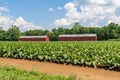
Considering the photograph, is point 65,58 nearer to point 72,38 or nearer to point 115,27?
point 72,38

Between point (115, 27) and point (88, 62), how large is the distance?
9309 cm

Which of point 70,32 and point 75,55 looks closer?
point 75,55

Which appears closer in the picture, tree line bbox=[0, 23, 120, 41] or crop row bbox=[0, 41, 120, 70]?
crop row bbox=[0, 41, 120, 70]

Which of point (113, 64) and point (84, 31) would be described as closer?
point (113, 64)

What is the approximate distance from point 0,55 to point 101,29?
267 ft

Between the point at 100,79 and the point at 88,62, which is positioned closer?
the point at 100,79

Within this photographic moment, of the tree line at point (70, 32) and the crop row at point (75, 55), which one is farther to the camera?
the tree line at point (70, 32)

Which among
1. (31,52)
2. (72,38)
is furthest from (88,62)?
(72,38)

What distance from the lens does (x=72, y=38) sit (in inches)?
3061

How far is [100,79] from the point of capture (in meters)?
10.7

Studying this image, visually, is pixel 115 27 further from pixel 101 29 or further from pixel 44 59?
pixel 44 59

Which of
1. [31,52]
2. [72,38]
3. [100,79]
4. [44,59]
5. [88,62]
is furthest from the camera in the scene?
[72,38]

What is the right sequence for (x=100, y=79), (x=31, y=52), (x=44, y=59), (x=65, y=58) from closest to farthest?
(x=100, y=79) → (x=65, y=58) → (x=44, y=59) → (x=31, y=52)

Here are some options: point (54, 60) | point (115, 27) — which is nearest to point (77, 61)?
point (54, 60)
